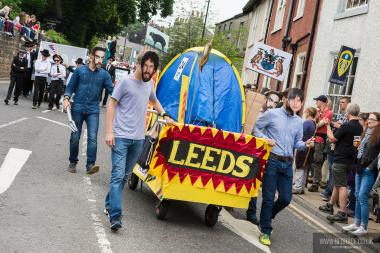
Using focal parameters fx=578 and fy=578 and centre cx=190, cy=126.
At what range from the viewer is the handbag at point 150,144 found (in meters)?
7.64

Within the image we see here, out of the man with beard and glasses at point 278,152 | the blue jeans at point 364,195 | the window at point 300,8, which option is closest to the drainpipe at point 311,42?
the window at point 300,8

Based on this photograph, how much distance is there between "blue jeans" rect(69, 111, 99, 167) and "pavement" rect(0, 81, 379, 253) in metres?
0.29

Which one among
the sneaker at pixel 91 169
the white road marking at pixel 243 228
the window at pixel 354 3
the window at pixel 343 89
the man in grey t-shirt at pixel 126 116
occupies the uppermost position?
the window at pixel 354 3

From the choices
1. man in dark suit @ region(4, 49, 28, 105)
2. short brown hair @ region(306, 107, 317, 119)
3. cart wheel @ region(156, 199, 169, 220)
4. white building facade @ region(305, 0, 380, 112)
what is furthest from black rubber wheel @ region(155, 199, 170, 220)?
man in dark suit @ region(4, 49, 28, 105)

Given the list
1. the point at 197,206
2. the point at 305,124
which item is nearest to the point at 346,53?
the point at 305,124

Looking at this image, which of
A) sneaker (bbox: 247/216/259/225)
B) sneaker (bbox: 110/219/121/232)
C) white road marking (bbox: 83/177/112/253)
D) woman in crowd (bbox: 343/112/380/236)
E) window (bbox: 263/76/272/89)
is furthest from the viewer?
window (bbox: 263/76/272/89)

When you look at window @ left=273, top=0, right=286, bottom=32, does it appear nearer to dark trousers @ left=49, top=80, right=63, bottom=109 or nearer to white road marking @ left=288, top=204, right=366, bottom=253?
dark trousers @ left=49, top=80, right=63, bottom=109

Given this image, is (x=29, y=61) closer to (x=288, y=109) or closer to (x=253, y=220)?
(x=253, y=220)

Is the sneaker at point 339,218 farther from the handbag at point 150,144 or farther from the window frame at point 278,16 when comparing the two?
the window frame at point 278,16

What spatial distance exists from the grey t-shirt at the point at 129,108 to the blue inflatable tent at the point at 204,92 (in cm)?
193

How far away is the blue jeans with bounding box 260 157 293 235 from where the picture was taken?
727 centimetres

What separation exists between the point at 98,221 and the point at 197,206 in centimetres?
257

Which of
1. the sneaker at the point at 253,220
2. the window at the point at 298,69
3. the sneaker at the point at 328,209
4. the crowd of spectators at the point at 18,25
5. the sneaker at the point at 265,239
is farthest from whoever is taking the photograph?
the crowd of spectators at the point at 18,25

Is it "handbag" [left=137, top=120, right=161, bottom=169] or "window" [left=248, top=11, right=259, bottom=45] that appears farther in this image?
"window" [left=248, top=11, right=259, bottom=45]
